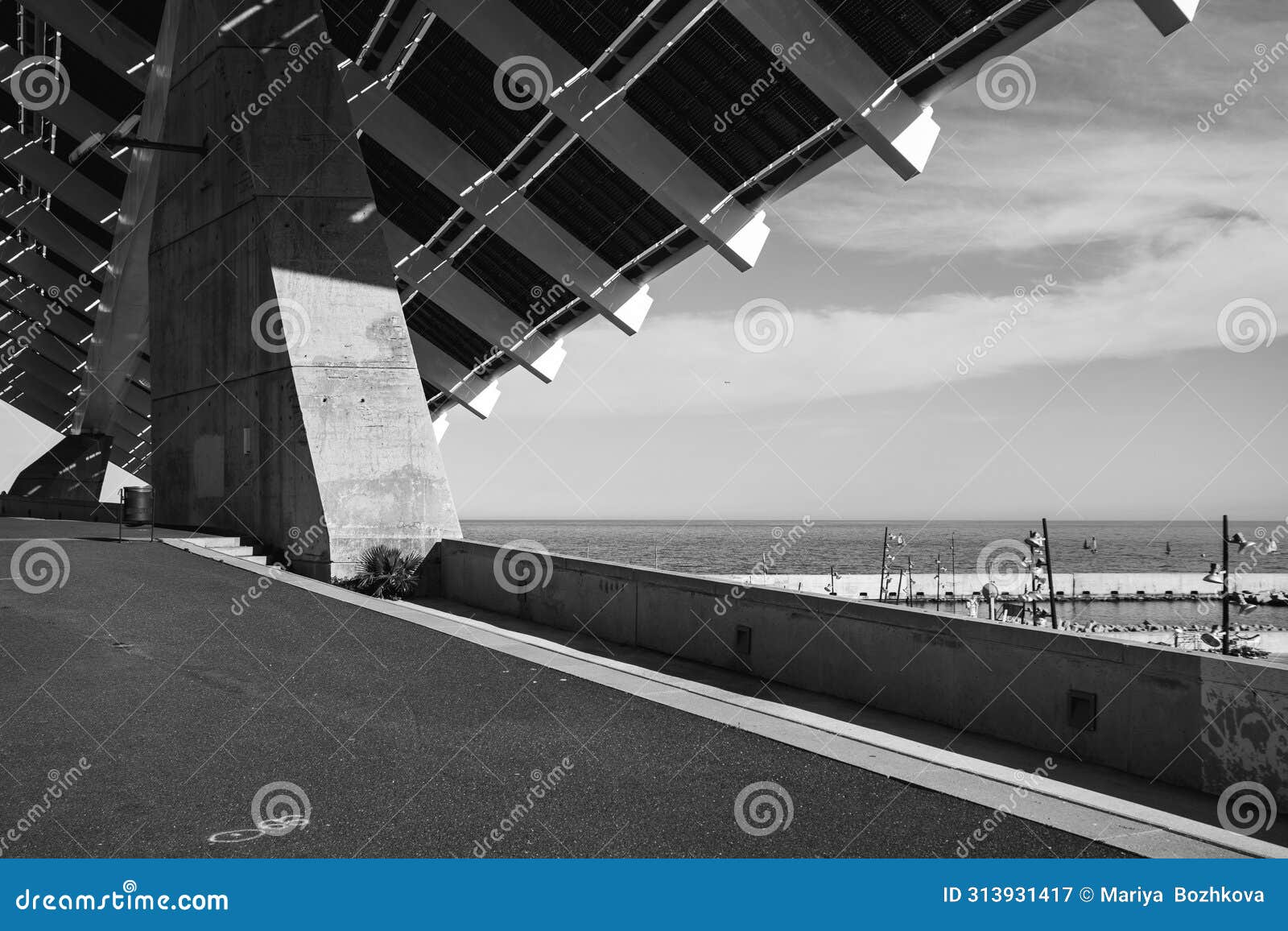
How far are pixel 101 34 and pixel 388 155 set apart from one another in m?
6.87

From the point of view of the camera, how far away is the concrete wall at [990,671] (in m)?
5.67

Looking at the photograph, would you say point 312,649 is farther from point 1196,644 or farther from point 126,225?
point 1196,644

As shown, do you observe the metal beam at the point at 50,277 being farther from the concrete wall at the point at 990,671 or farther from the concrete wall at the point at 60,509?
the concrete wall at the point at 990,671

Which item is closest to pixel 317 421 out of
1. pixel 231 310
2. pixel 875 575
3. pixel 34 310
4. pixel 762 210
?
pixel 231 310

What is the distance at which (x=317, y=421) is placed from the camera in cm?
1639

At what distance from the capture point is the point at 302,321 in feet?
54.6

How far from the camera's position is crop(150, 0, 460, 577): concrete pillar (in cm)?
1644

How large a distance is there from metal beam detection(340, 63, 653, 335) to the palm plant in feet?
36.6
